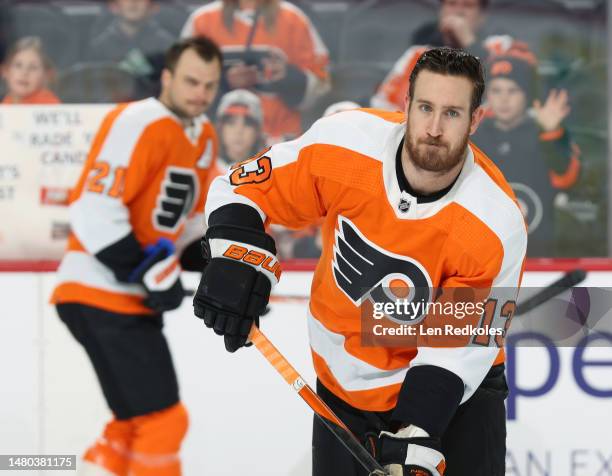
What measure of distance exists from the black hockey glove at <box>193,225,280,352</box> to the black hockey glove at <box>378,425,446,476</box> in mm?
304

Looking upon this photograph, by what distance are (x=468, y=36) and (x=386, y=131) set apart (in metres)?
1.72

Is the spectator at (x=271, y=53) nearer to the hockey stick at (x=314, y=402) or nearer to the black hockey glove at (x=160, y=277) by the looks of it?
the black hockey glove at (x=160, y=277)

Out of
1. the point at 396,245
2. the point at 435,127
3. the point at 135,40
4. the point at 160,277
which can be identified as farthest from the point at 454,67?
the point at 135,40

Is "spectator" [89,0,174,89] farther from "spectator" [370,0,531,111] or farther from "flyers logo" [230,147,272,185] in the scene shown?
"flyers logo" [230,147,272,185]

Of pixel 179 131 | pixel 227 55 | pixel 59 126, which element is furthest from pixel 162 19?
pixel 179 131

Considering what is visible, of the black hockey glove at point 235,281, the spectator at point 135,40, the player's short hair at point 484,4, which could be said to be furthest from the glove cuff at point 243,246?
the player's short hair at point 484,4

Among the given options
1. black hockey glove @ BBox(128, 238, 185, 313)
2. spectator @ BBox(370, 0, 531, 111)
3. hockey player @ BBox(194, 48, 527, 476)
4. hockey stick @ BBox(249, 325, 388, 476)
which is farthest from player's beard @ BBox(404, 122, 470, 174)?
spectator @ BBox(370, 0, 531, 111)

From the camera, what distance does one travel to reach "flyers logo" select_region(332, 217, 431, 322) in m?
1.92

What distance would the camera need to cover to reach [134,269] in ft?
9.37

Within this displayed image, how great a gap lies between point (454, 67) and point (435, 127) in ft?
0.34

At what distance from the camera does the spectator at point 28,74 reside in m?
3.54

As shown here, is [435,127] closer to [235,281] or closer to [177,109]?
[235,281]

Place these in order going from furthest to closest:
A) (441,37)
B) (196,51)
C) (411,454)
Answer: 1. (441,37)
2. (196,51)
3. (411,454)

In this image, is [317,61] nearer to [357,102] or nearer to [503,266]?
[357,102]
